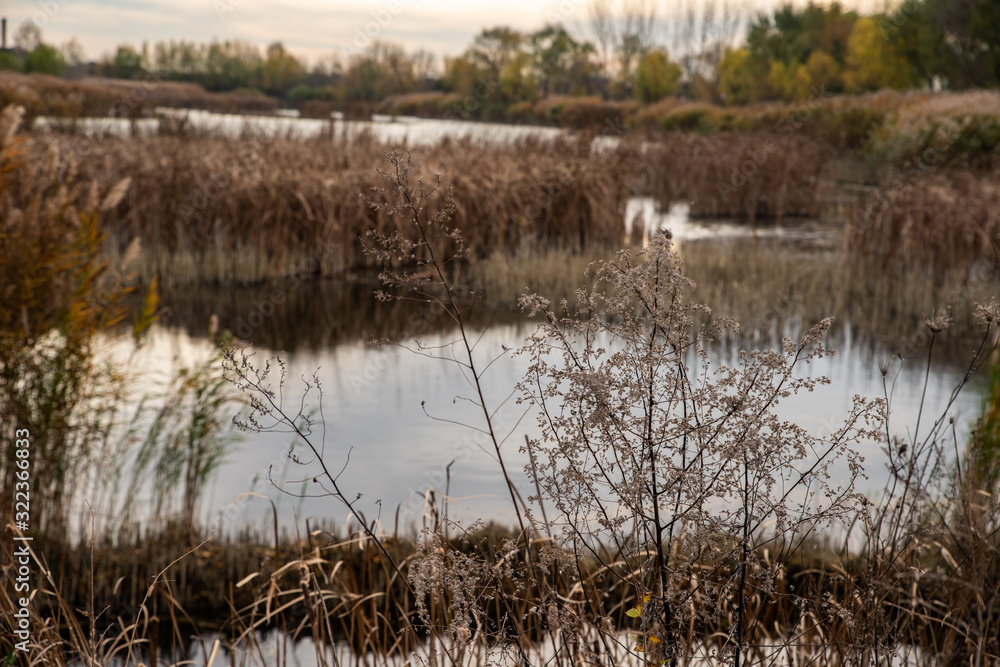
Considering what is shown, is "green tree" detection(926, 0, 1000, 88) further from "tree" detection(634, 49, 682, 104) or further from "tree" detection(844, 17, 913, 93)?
"tree" detection(634, 49, 682, 104)

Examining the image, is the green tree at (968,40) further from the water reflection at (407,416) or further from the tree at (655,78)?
the water reflection at (407,416)

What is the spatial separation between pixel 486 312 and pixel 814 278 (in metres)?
3.53

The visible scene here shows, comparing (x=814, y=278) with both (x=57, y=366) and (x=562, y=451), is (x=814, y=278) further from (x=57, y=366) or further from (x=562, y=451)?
(x=562, y=451)

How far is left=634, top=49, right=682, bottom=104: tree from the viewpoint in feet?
202

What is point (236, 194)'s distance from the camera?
Answer: 998cm

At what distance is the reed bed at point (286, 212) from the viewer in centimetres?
993

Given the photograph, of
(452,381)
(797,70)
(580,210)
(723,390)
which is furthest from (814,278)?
(797,70)

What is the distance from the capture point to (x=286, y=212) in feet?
32.6

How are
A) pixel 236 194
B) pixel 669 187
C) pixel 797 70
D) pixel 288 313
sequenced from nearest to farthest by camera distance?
pixel 288 313
pixel 236 194
pixel 669 187
pixel 797 70

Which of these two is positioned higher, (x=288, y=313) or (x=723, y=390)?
(x=723, y=390)

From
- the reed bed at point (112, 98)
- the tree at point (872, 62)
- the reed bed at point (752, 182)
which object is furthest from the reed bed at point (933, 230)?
the tree at point (872, 62)

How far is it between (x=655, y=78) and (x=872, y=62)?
22.0 meters

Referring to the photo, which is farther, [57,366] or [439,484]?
[439,484]

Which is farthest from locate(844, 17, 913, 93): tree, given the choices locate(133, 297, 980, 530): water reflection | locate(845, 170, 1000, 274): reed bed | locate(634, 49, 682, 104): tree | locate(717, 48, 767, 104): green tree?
locate(133, 297, 980, 530): water reflection
